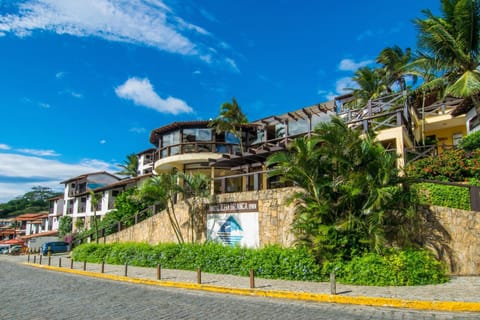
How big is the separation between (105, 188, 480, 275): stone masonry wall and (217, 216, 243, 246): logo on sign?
110 cm

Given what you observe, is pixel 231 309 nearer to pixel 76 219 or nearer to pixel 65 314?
pixel 65 314

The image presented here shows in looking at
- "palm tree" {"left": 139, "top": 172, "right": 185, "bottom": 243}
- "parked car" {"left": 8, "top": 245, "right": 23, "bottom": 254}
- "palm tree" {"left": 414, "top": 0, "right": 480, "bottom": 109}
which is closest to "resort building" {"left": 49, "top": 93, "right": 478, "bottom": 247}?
"palm tree" {"left": 139, "top": 172, "right": 185, "bottom": 243}

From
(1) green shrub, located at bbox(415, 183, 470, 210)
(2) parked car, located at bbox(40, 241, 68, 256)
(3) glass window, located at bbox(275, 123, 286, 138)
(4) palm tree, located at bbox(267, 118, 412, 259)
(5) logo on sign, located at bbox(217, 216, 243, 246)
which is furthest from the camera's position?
(2) parked car, located at bbox(40, 241, 68, 256)

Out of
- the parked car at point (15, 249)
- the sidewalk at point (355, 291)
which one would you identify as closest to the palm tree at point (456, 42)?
the sidewalk at point (355, 291)

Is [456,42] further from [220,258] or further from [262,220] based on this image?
[220,258]

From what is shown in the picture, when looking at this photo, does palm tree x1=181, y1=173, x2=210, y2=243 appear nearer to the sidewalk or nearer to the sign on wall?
the sign on wall

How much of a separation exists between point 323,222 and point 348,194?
1.35 meters

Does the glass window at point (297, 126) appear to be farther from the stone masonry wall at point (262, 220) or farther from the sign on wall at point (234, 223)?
the sign on wall at point (234, 223)

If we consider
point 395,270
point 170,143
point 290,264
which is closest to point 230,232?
point 290,264

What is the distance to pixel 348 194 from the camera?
11578mm

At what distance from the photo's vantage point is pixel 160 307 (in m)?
8.91

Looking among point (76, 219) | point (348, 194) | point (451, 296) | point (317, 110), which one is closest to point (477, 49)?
point (317, 110)

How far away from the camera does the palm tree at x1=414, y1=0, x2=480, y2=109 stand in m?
15.8

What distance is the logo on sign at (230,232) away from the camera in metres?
16.5
